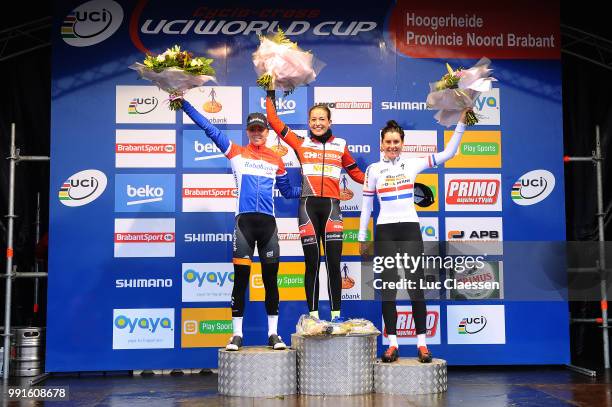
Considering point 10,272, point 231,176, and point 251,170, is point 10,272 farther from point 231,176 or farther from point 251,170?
point 251,170

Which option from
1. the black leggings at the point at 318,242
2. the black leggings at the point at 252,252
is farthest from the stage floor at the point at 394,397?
the black leggings at the point at 318,242

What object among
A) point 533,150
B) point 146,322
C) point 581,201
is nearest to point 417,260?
point 533,150

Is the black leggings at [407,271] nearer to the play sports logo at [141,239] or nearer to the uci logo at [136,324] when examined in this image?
the play sports logo at [141,239]

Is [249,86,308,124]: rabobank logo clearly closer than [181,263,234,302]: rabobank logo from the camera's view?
No

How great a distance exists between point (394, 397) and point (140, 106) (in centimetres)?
352

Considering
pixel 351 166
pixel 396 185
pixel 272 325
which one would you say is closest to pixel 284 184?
pixel 351 166

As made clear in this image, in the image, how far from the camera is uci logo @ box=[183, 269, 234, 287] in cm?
663

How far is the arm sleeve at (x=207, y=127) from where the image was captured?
567 centimetres

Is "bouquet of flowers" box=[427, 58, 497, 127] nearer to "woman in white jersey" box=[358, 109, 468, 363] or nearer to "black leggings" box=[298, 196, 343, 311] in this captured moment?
"woman in white jersey" box=[358, 109, 468, 363]

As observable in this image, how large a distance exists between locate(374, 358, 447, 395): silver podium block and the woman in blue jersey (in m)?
0.83

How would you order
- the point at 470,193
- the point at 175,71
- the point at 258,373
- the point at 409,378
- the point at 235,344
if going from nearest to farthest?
the point at 258,373, the point at 409,378, the point at 235,344, the point at 175,71, the point at 470,193

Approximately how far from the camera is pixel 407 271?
551 centimetres

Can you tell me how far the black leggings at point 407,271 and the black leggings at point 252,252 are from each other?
2.70ft

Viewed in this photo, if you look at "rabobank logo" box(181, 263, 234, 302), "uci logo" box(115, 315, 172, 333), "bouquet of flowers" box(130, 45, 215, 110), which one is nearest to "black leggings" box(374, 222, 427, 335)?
"rabobank logo" box(181, 263, 234, 302)
